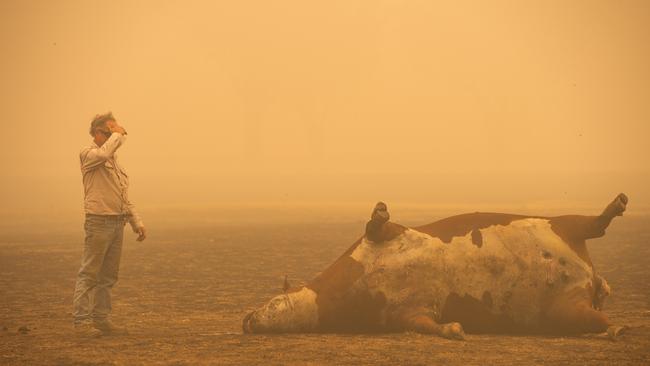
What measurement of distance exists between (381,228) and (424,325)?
105 cm

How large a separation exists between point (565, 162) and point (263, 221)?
101 metres

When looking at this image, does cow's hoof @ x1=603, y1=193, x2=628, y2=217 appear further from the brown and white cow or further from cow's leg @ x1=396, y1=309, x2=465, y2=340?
cow's leg @ x1=396, y1=309, x2=465, y2=340

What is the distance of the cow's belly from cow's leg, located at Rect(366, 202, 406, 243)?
15 cm

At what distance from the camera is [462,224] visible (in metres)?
10.6

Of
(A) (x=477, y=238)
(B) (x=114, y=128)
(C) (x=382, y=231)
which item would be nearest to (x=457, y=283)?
(A) (x=477, y=238)

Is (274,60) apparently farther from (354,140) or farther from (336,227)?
(336,227)

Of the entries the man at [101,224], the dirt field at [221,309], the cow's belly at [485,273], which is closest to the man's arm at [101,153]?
the man at [101,224]

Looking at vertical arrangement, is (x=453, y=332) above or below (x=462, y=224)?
below

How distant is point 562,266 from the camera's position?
33.4 feet

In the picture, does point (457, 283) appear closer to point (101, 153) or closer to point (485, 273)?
point (485, 273)

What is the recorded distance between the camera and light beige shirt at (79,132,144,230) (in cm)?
1050

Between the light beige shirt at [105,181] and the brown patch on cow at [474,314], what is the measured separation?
322cm

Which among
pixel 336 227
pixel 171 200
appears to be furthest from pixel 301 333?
pixel 171 200

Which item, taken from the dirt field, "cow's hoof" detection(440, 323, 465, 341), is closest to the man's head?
the dirt field
